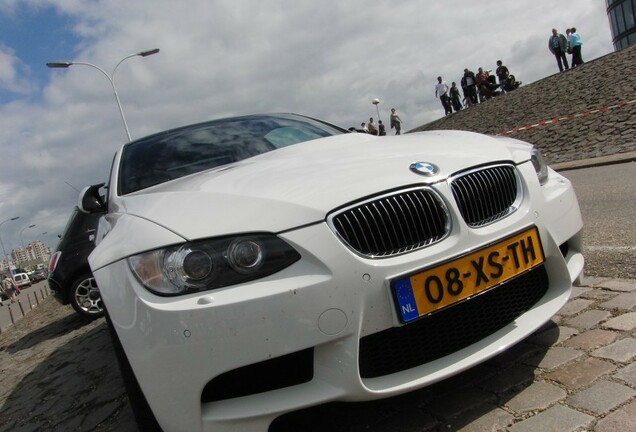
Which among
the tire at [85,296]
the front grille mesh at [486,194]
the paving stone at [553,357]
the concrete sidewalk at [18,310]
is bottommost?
the concrete sidewalk at [18,310]

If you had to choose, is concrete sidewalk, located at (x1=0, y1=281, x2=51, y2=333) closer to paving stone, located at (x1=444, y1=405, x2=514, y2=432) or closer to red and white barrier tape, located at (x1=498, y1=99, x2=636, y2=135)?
paving stone, located at (x1=444, y1=405, x2=514, y2=432)

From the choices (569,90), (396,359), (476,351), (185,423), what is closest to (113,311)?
(185,423)

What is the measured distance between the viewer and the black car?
6648mm

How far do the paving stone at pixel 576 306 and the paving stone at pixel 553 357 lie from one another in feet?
1.67

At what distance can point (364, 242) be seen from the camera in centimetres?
180

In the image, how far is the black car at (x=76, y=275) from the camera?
6.65 metres

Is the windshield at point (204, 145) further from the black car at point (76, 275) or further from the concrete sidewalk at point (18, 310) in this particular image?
the concrete sidewalk at point (18, 310)

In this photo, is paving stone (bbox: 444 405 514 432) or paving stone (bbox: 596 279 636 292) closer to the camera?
paving stone (bbox: 444 405 514 432)

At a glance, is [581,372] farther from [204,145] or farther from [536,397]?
[204,145]

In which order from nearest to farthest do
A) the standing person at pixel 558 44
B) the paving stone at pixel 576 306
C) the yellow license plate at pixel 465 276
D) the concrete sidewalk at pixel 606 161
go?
1. the yellow license plate at pixel 465 276
2. the paving stone at pixel 576 306
3. the concrete sidewalk at pixel 606 161
4. the standing person at pixel 558 44

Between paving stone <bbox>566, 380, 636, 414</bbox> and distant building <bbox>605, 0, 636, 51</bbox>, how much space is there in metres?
45.9

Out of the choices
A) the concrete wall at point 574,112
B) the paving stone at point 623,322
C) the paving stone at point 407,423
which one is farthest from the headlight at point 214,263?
the concrete wall at point 574,112

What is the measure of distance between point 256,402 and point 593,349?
1.59 m

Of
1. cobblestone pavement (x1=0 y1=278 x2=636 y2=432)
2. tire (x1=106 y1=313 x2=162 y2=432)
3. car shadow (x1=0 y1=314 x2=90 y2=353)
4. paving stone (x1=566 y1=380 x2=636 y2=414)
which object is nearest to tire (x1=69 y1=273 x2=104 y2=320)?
car shadow (x1=0 y1=314 x2=90 y2=353)
